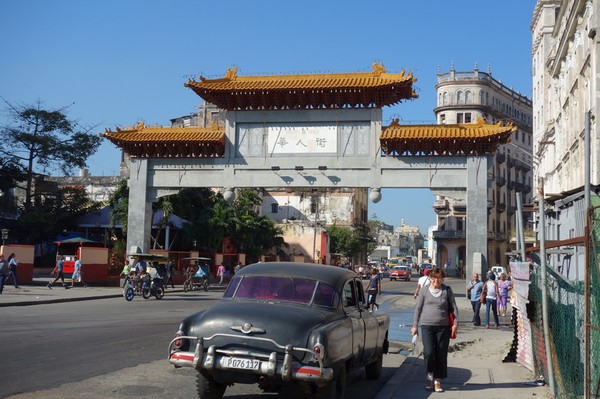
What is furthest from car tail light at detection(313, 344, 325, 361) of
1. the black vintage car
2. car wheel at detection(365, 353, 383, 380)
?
car wheel at detection(365, 353, 383, 380)

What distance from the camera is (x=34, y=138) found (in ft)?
150

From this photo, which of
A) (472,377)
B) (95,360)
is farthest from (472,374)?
(95,360)

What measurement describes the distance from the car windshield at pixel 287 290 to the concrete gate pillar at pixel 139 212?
28099 mm

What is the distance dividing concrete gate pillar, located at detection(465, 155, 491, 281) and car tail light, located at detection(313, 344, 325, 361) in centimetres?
2423

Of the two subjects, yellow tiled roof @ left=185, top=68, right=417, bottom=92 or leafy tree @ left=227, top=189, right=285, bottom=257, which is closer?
yellow tiled roof @ left=185, top=68, right=417, bottom=92

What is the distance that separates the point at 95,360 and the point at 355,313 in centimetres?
440

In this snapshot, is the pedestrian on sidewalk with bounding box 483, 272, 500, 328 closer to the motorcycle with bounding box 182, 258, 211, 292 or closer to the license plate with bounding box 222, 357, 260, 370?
the license plate with bounding box 222, 357, 260, 370

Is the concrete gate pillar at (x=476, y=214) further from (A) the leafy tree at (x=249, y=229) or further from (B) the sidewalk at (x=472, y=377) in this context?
(A) the leafy tree at (x=249, y=229)

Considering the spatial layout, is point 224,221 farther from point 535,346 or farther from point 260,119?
point 535,346

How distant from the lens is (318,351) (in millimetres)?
7465

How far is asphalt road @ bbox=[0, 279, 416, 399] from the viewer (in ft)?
28.6

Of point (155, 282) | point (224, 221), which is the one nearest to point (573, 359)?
point (155, 282)

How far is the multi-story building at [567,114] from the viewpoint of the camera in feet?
63.2

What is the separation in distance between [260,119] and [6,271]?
14306 millimetres
